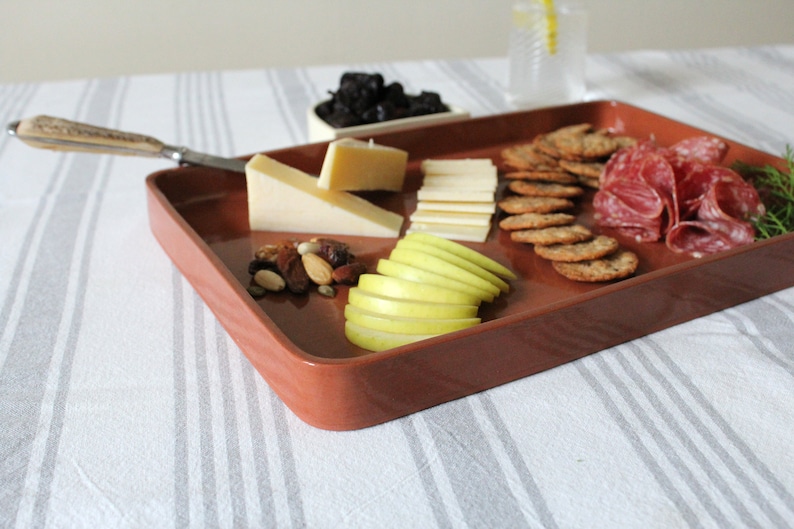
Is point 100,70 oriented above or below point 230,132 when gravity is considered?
below

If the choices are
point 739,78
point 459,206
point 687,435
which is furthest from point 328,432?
point 739,78

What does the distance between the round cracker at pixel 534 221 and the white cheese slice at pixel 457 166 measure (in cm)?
21

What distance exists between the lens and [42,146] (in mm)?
1451

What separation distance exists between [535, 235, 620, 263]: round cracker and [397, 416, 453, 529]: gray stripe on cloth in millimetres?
444

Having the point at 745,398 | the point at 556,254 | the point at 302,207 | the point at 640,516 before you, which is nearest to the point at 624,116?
the point at 556,254

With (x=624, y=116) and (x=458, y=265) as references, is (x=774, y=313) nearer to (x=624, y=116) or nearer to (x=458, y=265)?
(x=458, y=265)

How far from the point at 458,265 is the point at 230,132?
1066 mm

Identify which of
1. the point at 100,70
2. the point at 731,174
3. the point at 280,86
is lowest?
the point at 100,70

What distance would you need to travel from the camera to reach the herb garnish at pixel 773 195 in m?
1.32

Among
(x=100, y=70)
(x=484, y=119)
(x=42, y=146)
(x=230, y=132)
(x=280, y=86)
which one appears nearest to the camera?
(x=42, y=146)

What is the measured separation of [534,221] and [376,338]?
45cm

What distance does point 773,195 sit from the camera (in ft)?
4.69

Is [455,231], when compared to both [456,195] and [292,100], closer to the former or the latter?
[456,195]

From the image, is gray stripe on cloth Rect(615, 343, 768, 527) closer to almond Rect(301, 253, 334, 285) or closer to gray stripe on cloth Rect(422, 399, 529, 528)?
gray stripe on cloth Rect(422, 399, 529, 528)
